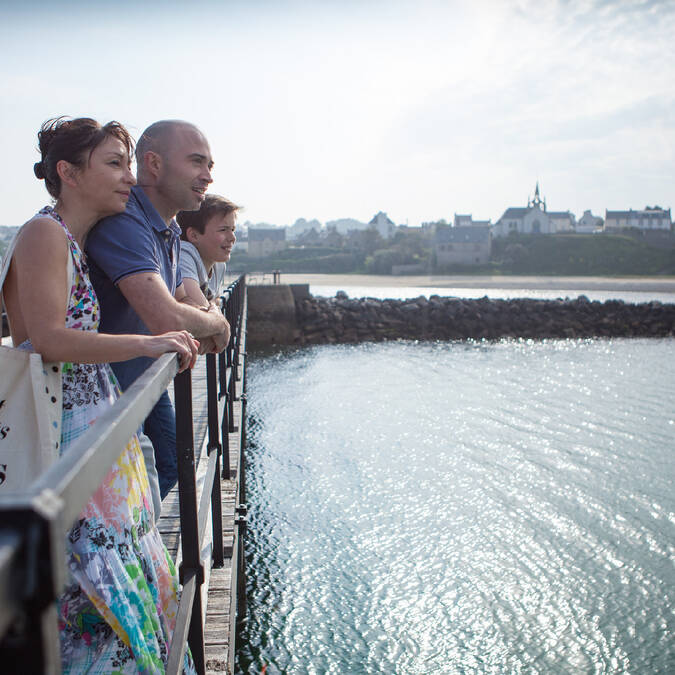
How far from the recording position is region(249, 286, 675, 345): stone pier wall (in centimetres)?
2669

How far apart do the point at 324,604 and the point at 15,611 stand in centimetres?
619

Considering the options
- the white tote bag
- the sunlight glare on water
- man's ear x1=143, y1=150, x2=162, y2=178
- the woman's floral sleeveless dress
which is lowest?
the sunlight glare on water

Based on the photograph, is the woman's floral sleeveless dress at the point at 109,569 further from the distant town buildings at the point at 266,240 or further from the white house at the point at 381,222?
the white house at the point at 381,222

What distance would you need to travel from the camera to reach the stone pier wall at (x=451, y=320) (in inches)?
1051

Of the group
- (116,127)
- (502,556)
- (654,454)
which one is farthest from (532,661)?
(654,454)

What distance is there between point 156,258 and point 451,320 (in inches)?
1095

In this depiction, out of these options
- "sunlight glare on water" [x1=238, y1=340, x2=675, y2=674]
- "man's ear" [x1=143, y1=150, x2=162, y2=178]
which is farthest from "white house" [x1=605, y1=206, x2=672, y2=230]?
"man's ear" [x1=143, y1=150, x2=162, y2=178]

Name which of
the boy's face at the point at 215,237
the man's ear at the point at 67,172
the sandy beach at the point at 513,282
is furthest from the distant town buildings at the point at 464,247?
the man's ear at the point at 67,172

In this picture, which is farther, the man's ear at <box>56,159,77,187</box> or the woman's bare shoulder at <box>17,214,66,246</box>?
the man's ear at <box>56,159,77,187</box>

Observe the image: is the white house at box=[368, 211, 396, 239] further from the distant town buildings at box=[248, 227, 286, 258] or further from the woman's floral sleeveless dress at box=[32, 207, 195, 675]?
the woman's floral sleeveless dress at box=[32, 207, 195, 675]

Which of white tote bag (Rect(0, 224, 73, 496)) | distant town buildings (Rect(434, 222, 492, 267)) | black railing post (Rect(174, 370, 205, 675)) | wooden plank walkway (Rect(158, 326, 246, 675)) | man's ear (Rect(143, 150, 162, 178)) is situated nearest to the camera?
white tote bag (Rect(0, 224, 73, 496))

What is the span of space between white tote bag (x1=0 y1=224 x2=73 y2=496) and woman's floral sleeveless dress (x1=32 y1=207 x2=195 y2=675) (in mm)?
144

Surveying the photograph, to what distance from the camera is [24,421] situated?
1.56 metres

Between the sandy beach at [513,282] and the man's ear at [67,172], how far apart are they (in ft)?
158
